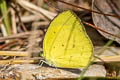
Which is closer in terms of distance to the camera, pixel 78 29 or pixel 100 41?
pixel 78 29

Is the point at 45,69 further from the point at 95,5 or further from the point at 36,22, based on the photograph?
the point at 36,22

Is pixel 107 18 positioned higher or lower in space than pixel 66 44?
higher

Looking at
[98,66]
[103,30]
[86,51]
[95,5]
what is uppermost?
[95,5]

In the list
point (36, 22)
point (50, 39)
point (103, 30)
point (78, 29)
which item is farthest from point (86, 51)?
point (36, 22)

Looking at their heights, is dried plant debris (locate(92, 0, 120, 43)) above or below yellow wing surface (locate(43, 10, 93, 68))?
above

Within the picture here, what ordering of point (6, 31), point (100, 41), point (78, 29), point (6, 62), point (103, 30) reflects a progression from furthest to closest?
point (6, 31)
point (100, 41)
point (103, 30)
point (6, 62)
point (78, 29)

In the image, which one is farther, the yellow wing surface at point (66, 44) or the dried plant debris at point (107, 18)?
the dried plant debris at point (107, 18)

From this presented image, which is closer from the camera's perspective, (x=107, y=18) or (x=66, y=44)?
(x=66, y=44)

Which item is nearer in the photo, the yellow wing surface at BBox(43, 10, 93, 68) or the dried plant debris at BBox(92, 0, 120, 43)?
the yellow wing surface at BBox(43, 10, 93, 68)
